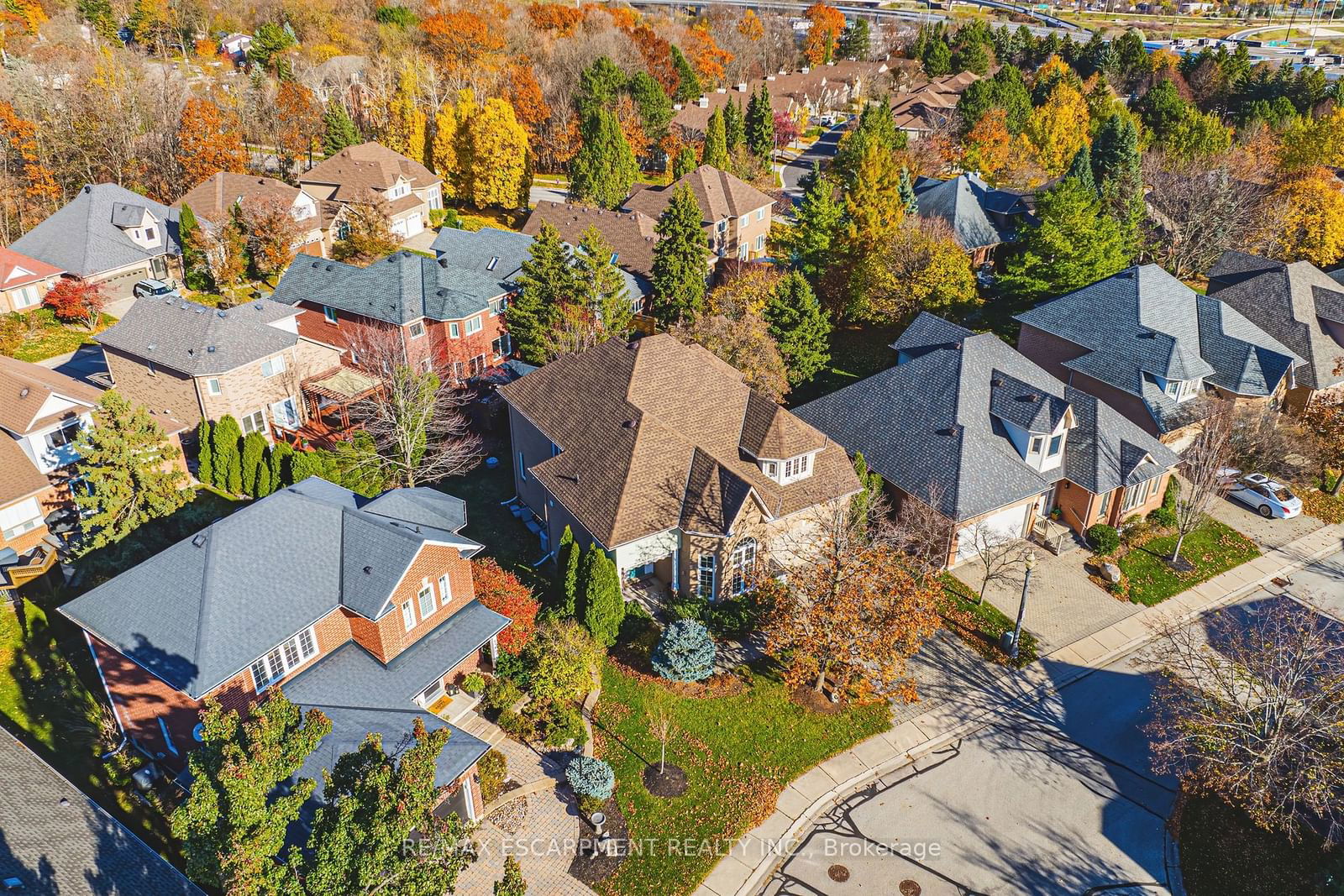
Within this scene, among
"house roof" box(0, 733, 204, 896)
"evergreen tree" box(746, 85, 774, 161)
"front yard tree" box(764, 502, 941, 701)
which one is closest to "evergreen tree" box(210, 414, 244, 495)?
"house roof" box(0, 733, 204, 896)

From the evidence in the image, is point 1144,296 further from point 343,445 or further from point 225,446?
point 225,446

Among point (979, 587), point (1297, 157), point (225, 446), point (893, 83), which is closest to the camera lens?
point (979, 587)

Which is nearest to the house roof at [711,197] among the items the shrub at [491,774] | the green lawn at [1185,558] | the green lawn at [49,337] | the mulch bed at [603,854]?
the green lawn at [49,337]

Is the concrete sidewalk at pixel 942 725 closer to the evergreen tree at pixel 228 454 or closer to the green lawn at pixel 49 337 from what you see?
the evergreen tree at pixel 228 454

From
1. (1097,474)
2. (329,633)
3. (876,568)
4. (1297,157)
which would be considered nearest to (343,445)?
(329,633)

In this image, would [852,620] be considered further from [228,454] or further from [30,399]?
[30,399]

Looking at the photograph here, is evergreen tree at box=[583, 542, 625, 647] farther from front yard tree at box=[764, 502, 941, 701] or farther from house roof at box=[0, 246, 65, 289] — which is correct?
house roof at box=[0, 246, 65, 289]

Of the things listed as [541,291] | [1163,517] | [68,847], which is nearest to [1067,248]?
[1163,517]
